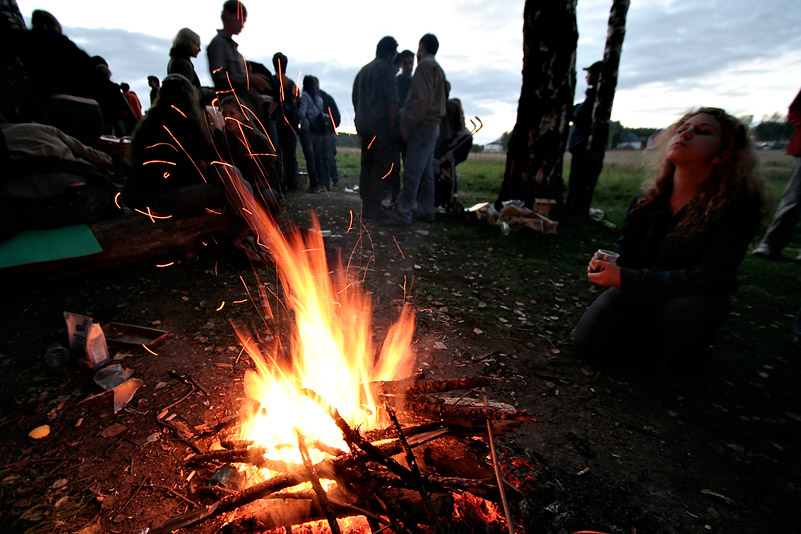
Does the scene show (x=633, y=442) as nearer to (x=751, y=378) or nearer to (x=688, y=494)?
(x=688, y=494)

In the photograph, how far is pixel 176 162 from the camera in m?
4.24

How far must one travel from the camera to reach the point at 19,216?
3.31 metres

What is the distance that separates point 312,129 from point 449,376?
312 inches

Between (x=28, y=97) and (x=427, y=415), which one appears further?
(x=28, y=97)

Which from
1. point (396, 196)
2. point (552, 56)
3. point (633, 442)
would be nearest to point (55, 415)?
point (633, 442)

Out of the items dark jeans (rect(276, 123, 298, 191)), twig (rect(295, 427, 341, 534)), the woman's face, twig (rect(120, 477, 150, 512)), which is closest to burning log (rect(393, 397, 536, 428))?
twig (rect(295, 427, 341, 534))

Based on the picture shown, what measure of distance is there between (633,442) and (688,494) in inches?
14.6

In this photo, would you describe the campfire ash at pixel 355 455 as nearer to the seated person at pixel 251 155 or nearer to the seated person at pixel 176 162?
the seated person at pixel 176 162

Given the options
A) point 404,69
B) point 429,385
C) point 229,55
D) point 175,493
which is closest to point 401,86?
point 404,69

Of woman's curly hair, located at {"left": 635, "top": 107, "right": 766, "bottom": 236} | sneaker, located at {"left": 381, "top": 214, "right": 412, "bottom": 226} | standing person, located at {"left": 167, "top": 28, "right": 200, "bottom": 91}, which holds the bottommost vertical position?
sneaker, located at {"left": 381, "top": 214, "right": 412, "bottom": 226}

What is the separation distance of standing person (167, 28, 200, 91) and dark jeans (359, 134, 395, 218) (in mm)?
2785

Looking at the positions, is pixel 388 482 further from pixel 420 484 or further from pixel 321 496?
pixel 321 496

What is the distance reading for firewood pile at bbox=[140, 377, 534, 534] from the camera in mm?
1466

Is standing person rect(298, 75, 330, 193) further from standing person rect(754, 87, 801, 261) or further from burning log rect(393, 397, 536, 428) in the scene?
standing person rect(754, 87, 801, 261)
